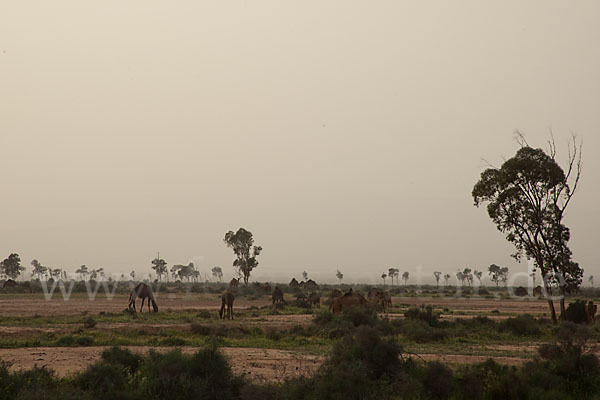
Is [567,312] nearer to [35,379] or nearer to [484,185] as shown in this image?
[484,185]

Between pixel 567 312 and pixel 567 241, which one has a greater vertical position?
pixel 567 241

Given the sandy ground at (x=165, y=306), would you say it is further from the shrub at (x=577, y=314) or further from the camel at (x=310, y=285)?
the camel at (x=310, y=285)

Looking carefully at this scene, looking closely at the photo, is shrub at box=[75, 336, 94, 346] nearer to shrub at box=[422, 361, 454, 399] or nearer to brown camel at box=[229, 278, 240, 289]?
shrub at box=[422, 361, 454, 399]

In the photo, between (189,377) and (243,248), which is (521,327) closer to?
(189,377)

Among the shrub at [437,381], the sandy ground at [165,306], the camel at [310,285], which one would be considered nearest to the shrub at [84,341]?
the shrub at [437,381]

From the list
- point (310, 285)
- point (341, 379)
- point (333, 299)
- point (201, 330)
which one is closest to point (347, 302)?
point (333, 299)

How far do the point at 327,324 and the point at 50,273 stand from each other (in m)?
176

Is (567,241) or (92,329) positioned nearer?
(92,329)

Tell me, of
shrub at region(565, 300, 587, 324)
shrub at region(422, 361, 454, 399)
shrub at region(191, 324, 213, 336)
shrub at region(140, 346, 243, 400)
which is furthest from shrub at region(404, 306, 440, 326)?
shrub at region(140, 346, 243, 400)

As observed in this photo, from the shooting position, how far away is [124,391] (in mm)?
12125

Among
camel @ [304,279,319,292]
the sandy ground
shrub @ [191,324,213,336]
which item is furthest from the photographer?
camel @ [304,279,319,292]

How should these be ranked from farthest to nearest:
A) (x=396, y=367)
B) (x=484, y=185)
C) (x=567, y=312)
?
(x=484, y=185)
(x=567, y=312)
(x=396, y=367)

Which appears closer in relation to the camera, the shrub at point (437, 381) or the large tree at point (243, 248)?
the shrub at point (437, 381)

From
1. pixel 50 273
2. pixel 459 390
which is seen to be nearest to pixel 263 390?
pixel 459 390
